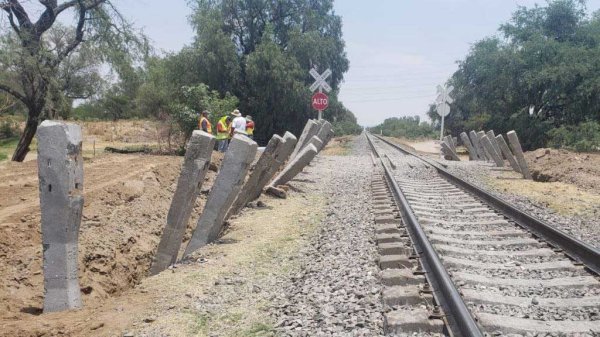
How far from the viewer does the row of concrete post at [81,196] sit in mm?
4242

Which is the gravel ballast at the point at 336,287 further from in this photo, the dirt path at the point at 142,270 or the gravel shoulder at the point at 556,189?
the gravel shoulder at the point at 556,189

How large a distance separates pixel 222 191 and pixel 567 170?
11.2m

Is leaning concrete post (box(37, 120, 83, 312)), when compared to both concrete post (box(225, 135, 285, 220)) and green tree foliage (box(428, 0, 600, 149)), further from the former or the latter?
green tree foliage (box(428, 0, 600, 149))

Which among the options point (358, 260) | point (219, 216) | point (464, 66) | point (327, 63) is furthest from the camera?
point (464, 66)

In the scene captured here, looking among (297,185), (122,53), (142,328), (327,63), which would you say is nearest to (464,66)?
(327,63)

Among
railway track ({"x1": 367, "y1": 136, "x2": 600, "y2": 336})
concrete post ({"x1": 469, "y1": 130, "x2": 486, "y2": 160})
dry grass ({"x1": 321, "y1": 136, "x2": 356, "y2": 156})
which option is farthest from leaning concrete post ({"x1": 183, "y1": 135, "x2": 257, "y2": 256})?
dry grass ({"x1": 321, "y1": 136, "x2": 356, "y2": 156})

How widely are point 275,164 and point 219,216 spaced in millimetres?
3200

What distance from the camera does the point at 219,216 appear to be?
644 centimetres

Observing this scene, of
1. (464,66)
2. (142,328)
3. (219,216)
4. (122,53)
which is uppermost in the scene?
(464,66)

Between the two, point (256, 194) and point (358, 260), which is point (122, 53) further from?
point (358, 260)

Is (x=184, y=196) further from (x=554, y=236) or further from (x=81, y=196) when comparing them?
(x=554, y=236)

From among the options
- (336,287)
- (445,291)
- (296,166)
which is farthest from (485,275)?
(296,166)

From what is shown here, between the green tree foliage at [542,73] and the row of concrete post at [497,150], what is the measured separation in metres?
6.87

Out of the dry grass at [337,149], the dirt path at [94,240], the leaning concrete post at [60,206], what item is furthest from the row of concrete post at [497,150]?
the leaning concrete post at [60,206]
